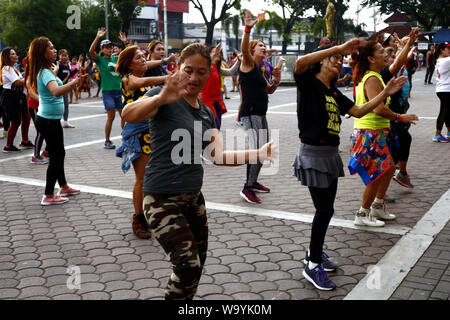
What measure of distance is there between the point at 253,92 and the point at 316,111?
8.08ft

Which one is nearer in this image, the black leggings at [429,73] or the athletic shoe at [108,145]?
the athletic shoe at [108,145]

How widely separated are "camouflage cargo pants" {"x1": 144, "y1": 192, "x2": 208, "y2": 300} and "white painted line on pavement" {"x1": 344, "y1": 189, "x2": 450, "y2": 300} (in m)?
1.42

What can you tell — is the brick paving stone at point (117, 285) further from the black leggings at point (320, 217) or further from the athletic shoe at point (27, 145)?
the athletic shoe at point (27, 145)

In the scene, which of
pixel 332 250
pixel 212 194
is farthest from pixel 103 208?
pixel 332 250

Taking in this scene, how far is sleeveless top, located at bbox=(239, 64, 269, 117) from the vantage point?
20.2 ft

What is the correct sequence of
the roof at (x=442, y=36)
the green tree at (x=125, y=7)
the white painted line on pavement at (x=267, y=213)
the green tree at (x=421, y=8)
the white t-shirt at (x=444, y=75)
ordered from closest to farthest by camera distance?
the white painted line on pavement at (x=267, y=213)
the white t-shirt at (x=444, y=75)
the green tree at (x=125, y=7)
the roof at (x=442, y=36)
the green tree at (x=421, y=8)

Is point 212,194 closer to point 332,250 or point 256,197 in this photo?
point 256,197

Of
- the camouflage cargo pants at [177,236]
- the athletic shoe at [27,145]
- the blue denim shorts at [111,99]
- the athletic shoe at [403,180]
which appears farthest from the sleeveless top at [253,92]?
the athletic shoe at [27,145]

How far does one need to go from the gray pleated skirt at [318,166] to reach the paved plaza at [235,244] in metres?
0.39

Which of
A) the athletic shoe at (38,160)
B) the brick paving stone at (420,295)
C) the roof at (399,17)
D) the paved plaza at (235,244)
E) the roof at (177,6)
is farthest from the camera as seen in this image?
the roof at (177,6)

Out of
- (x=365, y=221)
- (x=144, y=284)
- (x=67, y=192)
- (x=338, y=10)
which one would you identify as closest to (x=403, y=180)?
(x=365, y=221)

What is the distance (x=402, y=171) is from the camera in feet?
21.7

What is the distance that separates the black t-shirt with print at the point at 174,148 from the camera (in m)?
2.83

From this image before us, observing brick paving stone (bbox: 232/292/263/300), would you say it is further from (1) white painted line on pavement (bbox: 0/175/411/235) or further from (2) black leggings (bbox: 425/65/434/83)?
(2) black leggings (bbox: 425/65/434/83)
